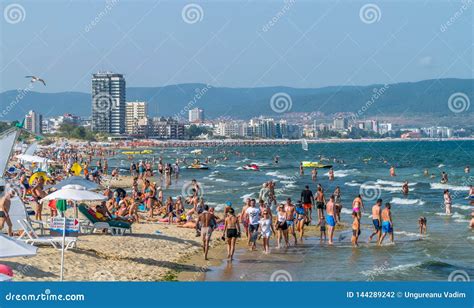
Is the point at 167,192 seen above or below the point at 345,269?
above

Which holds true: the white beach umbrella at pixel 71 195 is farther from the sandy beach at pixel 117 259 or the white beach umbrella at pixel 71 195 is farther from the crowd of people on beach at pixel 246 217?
the sandy beach at pixel 117 259

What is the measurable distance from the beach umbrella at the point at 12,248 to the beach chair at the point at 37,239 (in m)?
3.05

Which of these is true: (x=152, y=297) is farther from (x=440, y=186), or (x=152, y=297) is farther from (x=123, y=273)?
(x=440, y=186)

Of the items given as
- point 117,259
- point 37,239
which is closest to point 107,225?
point 117,259

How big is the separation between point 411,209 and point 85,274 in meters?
19.7


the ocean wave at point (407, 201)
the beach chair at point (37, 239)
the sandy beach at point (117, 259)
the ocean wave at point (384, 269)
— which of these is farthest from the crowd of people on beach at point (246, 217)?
the ocean wave at point (407, 201)

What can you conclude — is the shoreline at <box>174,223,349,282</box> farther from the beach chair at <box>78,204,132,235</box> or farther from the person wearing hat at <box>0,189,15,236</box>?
the person wearing hat at <box>0,189,15,236</box>

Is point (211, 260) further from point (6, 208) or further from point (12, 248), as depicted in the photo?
point (12, 248)

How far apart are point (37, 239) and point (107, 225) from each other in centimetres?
340

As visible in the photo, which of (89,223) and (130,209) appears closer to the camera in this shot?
(89,223)

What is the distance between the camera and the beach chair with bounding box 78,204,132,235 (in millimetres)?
16731

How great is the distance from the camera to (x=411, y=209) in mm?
29094

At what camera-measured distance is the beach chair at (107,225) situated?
1673 centimetres

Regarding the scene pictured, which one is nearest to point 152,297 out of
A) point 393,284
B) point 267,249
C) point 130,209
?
point 393,284
